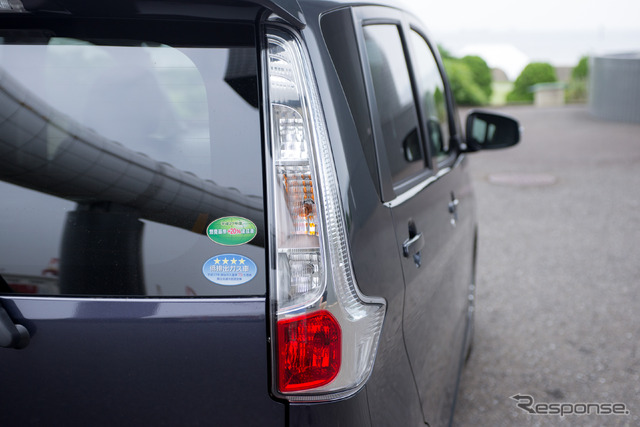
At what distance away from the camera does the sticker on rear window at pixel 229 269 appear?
1.56 meters

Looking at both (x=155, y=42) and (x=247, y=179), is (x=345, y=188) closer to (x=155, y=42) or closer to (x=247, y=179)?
(x=247, y=179)

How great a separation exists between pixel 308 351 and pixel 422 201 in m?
0.89

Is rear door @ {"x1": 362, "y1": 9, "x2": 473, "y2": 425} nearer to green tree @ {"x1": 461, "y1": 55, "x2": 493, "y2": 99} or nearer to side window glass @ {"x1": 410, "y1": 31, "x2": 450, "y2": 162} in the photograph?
side window glass @ {"x1": 410, "y1": 31, "x2": 450, "y2": 162}

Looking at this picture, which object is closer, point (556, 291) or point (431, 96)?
point (431, 96)

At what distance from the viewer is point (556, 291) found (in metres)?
5.23

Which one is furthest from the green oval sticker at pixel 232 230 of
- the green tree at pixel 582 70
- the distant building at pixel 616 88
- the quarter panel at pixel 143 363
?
the green tree at pixel 582 70

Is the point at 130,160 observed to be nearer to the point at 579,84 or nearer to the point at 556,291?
the point at 556,291

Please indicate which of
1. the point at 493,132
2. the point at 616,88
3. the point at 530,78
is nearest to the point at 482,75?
the point at 530,78

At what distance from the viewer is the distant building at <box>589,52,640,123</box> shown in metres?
13.9

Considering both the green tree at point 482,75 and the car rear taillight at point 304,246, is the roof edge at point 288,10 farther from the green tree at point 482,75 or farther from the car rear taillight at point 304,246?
the green tree at point 482,75

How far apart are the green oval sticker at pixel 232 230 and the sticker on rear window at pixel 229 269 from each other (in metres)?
0.04

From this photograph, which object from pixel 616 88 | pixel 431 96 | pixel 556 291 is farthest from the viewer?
pixel 616 88

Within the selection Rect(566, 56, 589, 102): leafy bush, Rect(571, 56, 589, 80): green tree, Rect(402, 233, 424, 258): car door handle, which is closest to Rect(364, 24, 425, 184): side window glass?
Rect(402, 233, 424, 258): car door handle

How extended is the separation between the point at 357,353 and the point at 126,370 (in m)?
0.56
